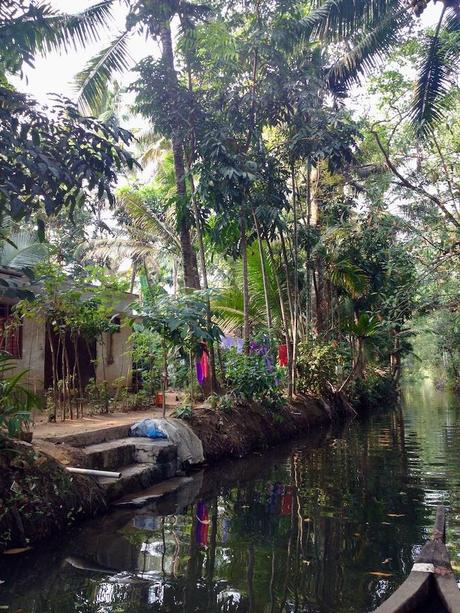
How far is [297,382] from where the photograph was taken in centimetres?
1593

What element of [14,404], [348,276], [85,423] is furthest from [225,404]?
[348,276]

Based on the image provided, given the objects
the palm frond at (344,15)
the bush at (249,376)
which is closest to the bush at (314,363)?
the bush at (249,376)

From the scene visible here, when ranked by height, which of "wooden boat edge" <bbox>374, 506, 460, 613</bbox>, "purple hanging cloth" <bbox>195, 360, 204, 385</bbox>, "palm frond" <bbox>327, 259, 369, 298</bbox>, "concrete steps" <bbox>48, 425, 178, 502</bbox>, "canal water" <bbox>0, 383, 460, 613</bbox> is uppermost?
"palm frond" <bbox>327, 259, 369, 298</bbox>

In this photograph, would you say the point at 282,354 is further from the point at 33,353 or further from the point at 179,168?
the point at 33,353

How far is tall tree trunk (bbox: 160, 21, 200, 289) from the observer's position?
1206 centimetres

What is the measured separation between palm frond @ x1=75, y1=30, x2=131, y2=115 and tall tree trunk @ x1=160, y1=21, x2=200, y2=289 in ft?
4.53

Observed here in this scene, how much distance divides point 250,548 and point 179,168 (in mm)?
9161

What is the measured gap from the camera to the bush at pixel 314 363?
15914mm

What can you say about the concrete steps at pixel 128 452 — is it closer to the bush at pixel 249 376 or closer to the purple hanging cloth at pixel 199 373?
the bush at pixel 249 376

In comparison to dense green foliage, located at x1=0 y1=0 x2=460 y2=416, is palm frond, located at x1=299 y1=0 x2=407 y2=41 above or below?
above

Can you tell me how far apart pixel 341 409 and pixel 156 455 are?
1100 cm

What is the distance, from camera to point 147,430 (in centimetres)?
899

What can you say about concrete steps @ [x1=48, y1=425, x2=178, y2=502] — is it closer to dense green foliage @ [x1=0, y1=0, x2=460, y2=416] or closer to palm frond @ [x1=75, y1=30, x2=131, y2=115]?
dense green foliage @ [x1=0, y1=0, x2=460, y2=416]

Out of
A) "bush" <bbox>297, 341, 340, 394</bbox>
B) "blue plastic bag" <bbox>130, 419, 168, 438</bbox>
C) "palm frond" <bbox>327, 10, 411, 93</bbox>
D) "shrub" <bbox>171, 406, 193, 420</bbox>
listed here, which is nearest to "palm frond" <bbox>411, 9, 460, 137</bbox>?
"palm frond" <bbox>327, 10, 411, 93</bbox>
